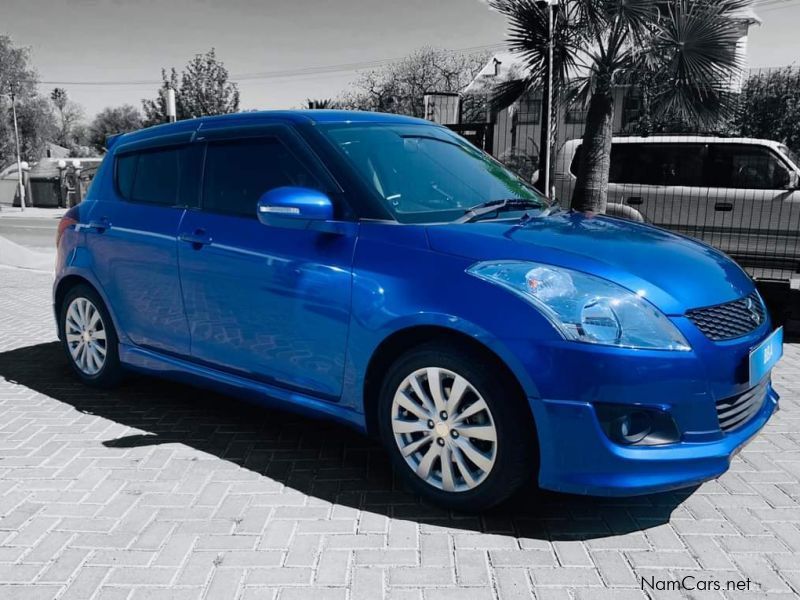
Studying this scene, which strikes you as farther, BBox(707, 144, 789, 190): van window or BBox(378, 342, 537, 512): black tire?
BBox(707, 144, 789, 190): van window

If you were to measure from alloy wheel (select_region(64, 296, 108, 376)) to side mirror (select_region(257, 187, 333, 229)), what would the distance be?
2.02 metres

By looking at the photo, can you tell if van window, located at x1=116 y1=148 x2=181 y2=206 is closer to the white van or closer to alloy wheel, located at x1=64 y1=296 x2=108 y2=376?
alloy wheel, located at x1=64 y1=296 x2=108 y2=376

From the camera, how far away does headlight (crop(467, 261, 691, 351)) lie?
8.83ft

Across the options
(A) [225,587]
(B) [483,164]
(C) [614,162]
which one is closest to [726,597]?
(A) [225,587]

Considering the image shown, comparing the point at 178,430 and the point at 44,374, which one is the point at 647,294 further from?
the point at 44,374

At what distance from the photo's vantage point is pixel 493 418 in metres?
2.87

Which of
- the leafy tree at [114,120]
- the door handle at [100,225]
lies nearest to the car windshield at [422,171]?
the door handle at [100,225]

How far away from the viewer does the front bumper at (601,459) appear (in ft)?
8.89

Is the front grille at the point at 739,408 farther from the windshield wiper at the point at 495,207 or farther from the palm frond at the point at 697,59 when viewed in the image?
the palm frond at the point at 697,59

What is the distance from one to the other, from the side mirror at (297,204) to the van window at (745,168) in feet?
23.3

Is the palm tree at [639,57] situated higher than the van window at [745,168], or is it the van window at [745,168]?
the palm tree at [639,57]

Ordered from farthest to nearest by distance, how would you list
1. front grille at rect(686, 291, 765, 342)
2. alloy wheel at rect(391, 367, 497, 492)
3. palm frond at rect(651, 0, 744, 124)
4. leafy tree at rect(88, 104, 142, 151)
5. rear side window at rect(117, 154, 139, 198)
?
leafy tree at rect(88, 104, 142, 151), palm frond at rect(651, 0, 744, 124), rear side window at rect(117, 154, 139, 198), alloy wheel at rect(391, 367, 497, 492), front grille at rect(686, 291, 765, 342)

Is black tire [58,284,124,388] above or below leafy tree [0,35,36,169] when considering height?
below

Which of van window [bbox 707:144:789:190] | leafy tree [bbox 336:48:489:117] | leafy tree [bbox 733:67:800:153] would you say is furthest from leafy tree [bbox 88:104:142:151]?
van window [bbox 707:144:789:190]
